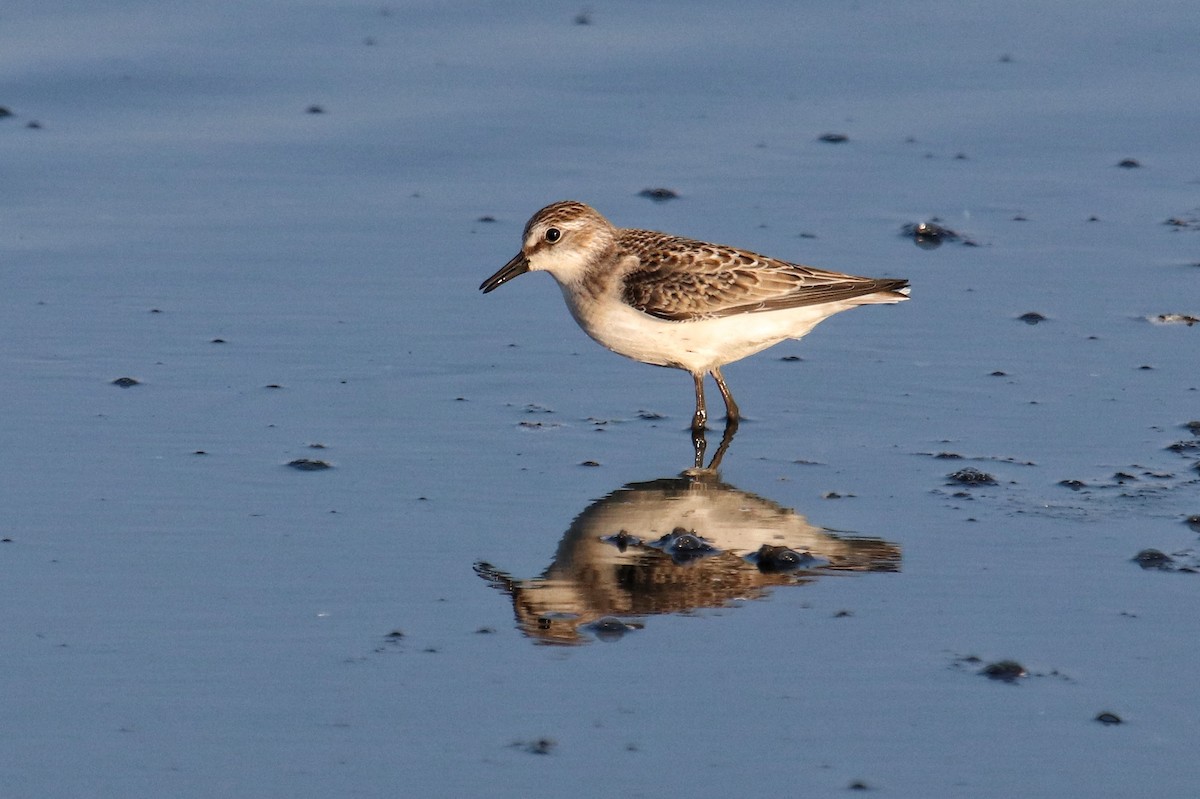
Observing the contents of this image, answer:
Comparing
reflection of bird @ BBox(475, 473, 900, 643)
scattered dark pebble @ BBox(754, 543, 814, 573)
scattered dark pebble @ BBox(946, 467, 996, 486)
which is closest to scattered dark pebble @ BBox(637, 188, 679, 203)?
reflection of bird @ BBox(475, 473, 900, 643)

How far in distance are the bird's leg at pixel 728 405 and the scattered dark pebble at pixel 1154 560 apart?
223cm

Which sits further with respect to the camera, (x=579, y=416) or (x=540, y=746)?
(x=579, y=416)

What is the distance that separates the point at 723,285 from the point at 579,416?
955 mm

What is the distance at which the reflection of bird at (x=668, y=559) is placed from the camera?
20.9 ft

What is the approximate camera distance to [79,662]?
5824 mm

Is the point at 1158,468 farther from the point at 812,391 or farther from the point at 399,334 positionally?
the point at 399,334

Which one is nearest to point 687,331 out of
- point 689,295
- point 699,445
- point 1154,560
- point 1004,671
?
point 689,295

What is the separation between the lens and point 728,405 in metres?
8.51

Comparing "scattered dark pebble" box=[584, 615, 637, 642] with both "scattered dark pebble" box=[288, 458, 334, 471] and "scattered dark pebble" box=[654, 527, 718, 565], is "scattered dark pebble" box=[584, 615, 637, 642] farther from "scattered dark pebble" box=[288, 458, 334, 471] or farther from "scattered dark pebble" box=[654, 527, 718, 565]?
"scattered dark pebble" box=[288, 458, 334, 471]

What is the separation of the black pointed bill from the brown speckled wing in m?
0.52

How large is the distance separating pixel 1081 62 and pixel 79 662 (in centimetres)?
870

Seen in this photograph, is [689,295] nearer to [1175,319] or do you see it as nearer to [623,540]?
[623,540]

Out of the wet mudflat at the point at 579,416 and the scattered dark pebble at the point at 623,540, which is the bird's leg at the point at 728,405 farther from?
the scattered dark pebble at the point at 623,540

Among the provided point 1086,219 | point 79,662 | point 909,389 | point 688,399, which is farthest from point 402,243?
point 79,662
